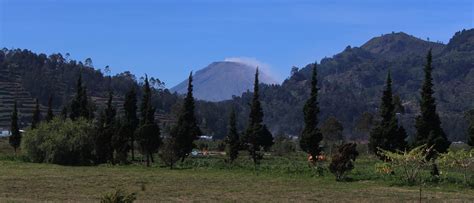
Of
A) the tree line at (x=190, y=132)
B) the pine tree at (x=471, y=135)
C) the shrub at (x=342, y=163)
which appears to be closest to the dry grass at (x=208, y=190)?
the shrub at (x=342, y=163)

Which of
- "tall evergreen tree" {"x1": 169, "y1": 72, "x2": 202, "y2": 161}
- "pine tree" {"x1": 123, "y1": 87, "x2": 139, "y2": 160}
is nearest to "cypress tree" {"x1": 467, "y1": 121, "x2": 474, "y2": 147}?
"tall evergreen tree" {"x1": 169, "y1": 72, "x2": 202, "y2": 161}

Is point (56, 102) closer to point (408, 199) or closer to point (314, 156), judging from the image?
point (314, 156)

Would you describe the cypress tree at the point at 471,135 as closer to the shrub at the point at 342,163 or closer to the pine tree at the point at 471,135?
the pine tree at the point at 471,135

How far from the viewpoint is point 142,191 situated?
3447cm

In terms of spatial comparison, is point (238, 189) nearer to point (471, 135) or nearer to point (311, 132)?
point (471, 135)

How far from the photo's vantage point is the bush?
7019 cm

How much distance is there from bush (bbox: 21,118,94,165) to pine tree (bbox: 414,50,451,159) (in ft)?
118

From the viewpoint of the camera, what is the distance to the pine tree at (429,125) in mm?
53219

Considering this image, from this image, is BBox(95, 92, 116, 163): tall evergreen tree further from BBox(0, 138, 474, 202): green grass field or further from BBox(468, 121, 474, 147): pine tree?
BBox(468, 121, 474, 147): pine tree

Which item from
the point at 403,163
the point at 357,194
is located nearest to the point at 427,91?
the point at 403,163

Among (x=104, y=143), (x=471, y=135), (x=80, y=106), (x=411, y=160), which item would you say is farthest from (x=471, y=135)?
(x=80, y=106)

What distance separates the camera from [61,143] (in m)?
70.3

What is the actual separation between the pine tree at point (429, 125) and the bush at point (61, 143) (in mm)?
35963

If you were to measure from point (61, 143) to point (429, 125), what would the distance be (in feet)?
126
